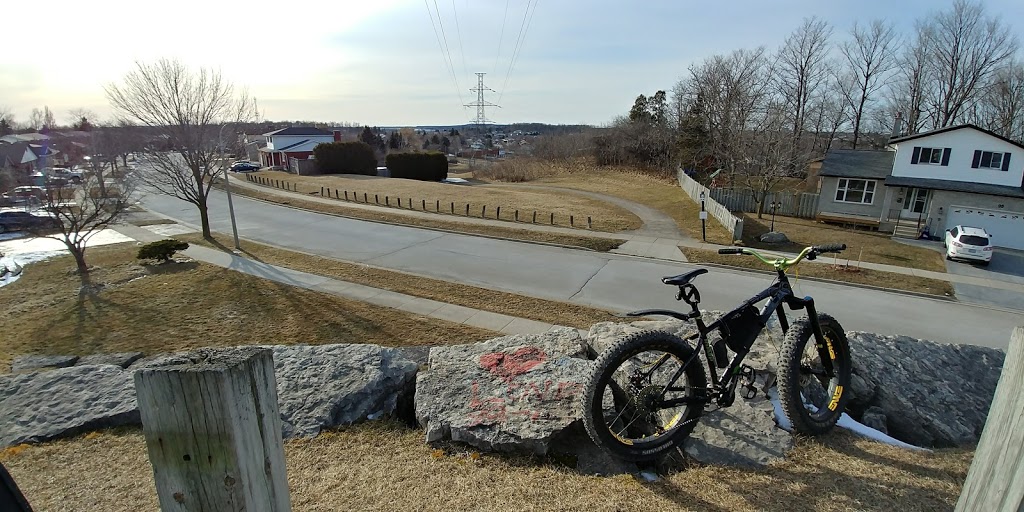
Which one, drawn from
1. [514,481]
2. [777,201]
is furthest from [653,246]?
[514,481]

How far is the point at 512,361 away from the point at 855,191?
3038 centimetres

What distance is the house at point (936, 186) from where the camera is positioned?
2417cm

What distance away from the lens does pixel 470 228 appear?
77.7 feet

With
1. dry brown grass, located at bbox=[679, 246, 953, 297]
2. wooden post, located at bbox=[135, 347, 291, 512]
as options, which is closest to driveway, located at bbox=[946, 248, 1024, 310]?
dry brown grass, located at bbox=[679, 246, 953, 297]

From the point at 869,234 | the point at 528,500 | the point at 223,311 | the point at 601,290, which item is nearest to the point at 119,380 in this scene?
the point at 528,500

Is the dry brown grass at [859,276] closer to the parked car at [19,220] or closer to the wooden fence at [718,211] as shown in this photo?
the wooden fence at [718,211]

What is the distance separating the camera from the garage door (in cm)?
2370

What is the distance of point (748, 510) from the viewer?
3.68 meters

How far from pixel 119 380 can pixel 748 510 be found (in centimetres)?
729

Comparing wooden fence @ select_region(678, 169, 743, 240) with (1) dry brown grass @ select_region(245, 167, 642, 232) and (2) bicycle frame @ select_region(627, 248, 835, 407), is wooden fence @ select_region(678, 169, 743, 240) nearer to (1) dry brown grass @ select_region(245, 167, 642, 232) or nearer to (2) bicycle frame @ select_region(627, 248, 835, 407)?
(1) dry brown grass @ select_region(245, 167, 642, 232)

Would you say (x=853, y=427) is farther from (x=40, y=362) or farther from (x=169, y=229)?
(x=169, y=229)

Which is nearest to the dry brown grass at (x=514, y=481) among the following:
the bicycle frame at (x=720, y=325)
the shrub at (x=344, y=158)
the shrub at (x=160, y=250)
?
the bicycle frame at (x=720, y=325)

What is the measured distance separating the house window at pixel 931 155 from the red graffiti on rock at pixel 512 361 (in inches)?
1188

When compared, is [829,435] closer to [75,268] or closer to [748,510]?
[748,510]
